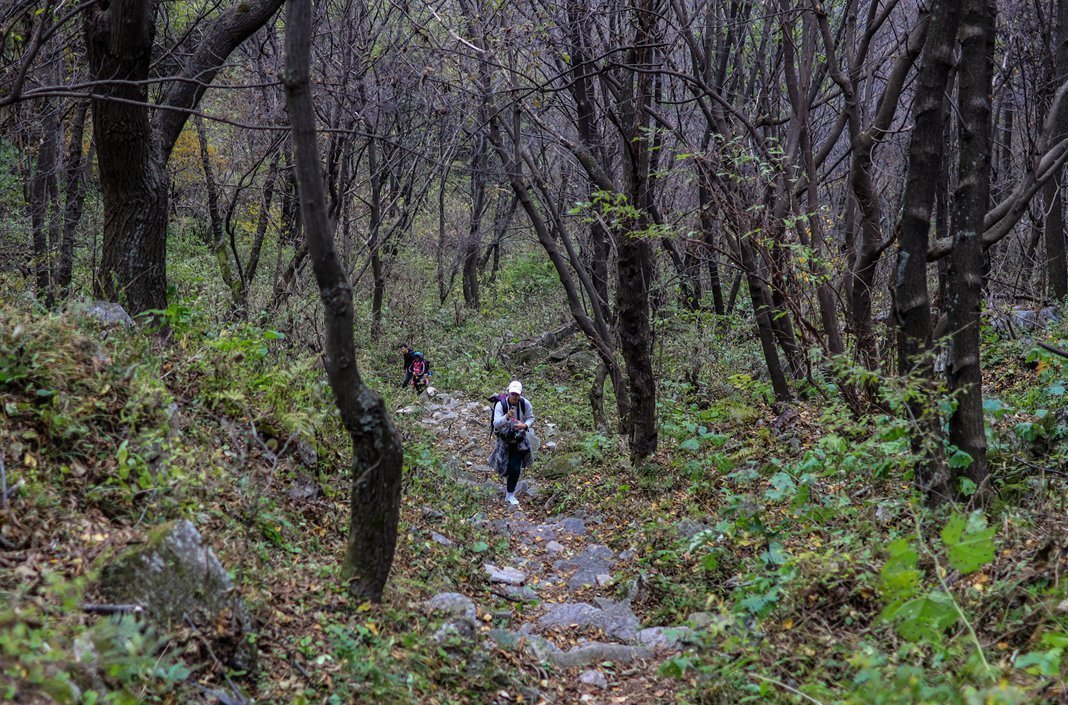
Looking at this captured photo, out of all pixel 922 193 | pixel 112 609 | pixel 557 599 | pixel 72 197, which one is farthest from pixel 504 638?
pixel 72 197

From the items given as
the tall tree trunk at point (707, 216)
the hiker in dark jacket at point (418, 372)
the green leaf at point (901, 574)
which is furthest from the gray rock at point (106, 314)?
the hiker in dark jacket at point (418, 372)

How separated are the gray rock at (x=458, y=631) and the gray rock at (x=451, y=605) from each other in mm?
101

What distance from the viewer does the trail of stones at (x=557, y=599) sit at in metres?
5.48

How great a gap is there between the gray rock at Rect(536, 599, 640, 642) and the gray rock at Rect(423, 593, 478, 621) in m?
0.84

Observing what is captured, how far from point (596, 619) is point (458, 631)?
1586mm

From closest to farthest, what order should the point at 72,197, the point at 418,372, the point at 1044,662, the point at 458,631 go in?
1. the point at 1044,662
2. the point at 458,631
3. the point at 72,197
4. the point at 418,372

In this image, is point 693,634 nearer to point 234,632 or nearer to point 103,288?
point 234,632

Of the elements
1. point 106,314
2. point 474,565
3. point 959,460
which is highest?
point 106,314

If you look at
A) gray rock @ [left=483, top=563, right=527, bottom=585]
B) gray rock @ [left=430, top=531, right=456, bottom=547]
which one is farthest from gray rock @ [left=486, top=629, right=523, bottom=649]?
gray rock @ [left=430, top=531, right=456, bottom=547]

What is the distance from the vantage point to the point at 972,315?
17.0 ft

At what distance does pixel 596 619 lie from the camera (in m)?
6.30

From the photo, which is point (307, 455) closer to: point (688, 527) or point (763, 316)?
point (688, 527)

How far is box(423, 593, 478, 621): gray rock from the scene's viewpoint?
5.39 meters

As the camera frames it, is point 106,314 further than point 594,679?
Yes
